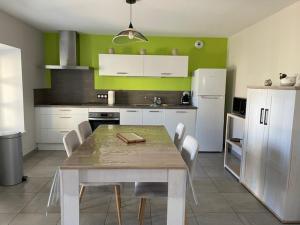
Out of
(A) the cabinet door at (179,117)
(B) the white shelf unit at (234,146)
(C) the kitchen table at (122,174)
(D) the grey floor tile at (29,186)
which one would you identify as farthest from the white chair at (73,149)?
(A) the cabinet door at (179,117)

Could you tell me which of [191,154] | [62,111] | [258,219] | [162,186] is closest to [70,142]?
[162,186]

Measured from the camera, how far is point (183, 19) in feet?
12.7

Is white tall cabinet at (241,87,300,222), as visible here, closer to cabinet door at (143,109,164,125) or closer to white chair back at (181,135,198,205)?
white chair back at (181,135,198,205)

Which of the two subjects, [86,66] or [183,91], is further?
[183,91]

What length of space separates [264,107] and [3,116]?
13.4ft

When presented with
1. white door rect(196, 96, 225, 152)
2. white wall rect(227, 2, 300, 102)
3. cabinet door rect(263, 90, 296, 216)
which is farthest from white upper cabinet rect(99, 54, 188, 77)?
cabinet door rect(263, 90, 296, 216)

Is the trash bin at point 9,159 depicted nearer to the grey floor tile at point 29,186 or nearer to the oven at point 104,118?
the grey floor tile at point 29,186

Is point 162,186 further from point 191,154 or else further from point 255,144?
point 255,144

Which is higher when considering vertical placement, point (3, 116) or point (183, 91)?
point (183, 91)

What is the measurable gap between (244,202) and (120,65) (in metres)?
3.38

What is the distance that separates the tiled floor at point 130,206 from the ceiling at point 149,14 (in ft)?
7.82

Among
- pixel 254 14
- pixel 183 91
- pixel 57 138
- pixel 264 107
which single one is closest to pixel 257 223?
pixel 264 107

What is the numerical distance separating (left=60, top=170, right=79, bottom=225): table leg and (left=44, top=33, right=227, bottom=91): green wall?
3798 mm

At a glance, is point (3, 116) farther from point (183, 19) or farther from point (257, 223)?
point (257, 223)
